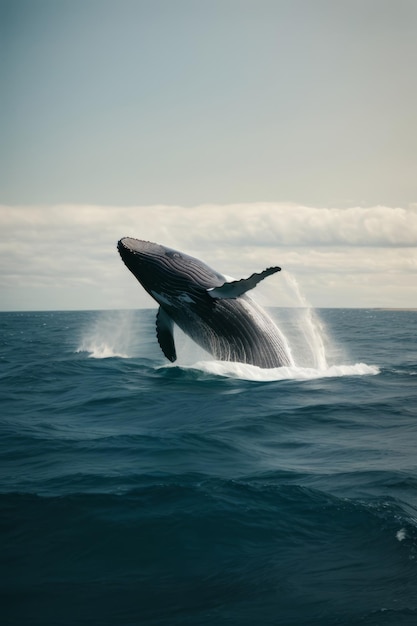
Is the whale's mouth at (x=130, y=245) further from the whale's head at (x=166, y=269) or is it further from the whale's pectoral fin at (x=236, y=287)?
the whale's pectoral fin at (x=236, y=287)

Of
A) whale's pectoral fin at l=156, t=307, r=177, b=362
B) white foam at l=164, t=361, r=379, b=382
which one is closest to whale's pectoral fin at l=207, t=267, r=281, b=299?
whale's pectoral fin at l=156, t=307, r=177, b=362

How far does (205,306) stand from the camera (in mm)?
13273

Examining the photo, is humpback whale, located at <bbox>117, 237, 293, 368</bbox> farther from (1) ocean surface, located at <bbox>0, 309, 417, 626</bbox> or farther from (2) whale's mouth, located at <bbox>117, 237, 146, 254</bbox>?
(1) ocean surface, located at <bbox>0, 309, 417, 626</bbox>

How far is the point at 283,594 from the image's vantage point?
4719 mm

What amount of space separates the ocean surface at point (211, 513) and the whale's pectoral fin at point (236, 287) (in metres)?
2.17

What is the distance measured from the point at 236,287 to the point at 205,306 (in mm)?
1039

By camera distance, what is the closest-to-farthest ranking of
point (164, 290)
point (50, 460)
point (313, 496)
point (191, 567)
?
1. point (191, 567)
2. point (313, 496)
3. point (50, 460)
4. point (164, 290)

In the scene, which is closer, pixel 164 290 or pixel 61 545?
pixel 61 545

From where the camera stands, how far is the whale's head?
12781 mm

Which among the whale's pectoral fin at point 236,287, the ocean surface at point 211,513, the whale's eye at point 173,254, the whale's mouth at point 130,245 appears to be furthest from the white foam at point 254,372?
the whale's mouth at point 130,245

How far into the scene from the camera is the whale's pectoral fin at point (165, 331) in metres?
14.3

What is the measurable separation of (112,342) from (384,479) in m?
25.6

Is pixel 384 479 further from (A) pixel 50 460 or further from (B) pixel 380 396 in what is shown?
(B) pixel 380 396

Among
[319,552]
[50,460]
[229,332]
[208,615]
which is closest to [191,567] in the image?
[208,615]
